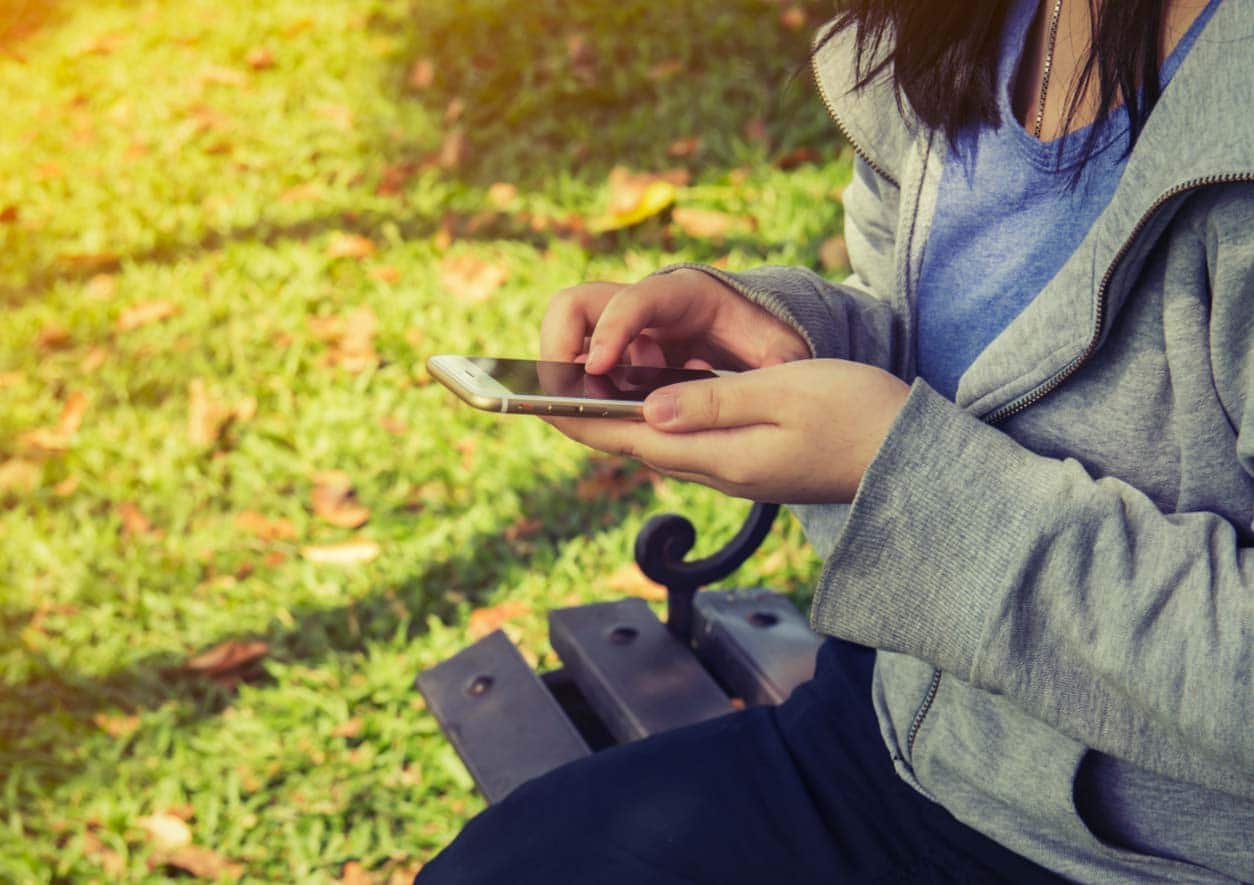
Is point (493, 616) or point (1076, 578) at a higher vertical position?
point (1076, 578)

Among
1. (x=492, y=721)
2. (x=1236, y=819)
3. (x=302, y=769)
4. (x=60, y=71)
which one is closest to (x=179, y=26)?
(x=60, y=71)

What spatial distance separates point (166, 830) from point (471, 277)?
191 centimetres

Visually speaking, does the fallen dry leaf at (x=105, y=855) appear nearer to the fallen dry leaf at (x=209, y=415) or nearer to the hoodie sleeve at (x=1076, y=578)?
the fallen dry leaf at (x=209, y=415)

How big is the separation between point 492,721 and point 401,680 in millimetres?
702

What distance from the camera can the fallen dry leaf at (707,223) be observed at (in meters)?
3.61

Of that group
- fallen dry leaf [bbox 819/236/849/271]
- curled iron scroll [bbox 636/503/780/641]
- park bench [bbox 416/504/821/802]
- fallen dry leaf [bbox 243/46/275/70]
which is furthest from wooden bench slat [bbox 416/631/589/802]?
fallen dry leaf [bbox 243/46/275/70]

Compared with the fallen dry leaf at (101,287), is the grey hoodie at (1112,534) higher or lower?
higher

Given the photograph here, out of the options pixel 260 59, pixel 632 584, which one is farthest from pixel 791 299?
pixel 260 59

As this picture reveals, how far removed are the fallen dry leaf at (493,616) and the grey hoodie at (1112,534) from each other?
1562 mm

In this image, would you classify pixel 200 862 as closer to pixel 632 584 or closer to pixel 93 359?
pixel 632 584

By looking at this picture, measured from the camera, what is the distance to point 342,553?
2.85m

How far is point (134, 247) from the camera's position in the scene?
13.3ft

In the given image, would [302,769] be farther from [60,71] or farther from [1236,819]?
[60,71]

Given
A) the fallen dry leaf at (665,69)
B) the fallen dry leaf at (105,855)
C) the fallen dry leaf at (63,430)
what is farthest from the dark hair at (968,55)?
the fallen dry leaf at (665,69)
